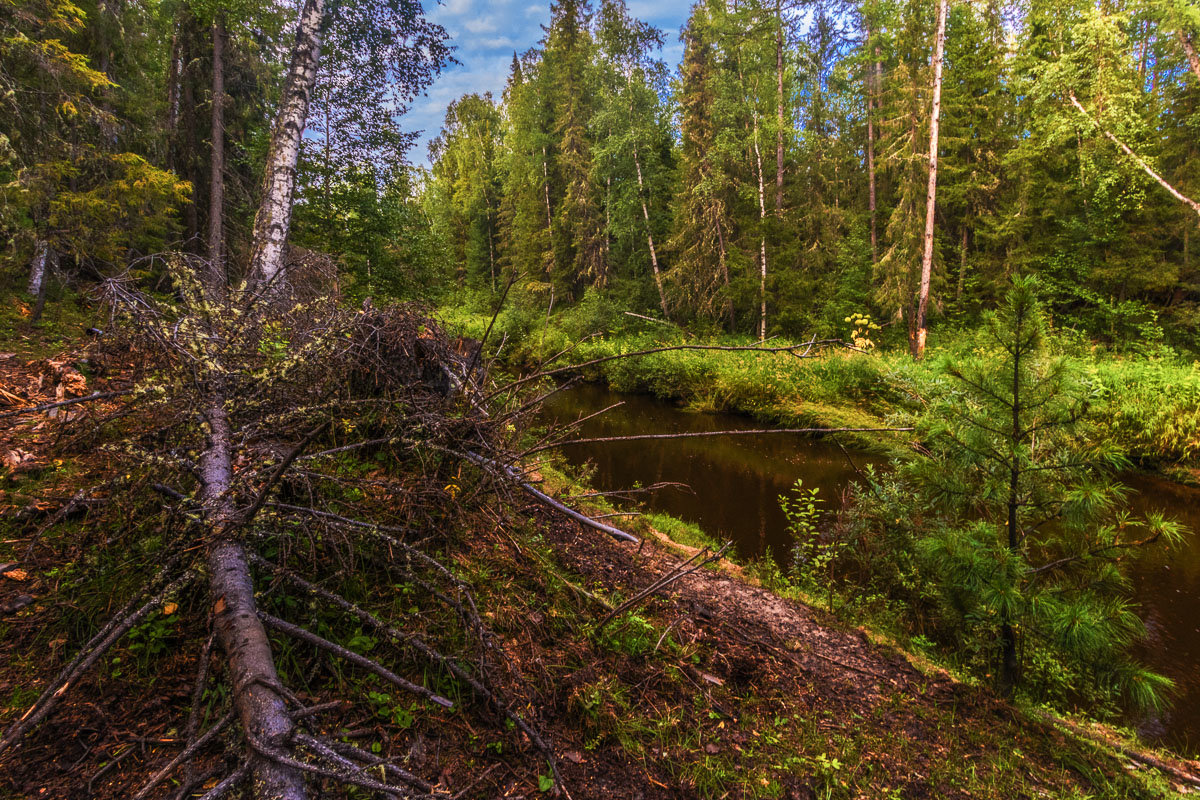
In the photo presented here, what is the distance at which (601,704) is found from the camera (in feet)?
6.96

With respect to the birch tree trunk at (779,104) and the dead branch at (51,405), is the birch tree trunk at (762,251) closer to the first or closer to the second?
the birch tree trunk at (779,104)

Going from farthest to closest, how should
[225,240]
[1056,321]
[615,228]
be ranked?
[615,228], [1056,321], [225,240]

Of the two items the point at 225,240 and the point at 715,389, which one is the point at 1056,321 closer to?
the point at 715,389

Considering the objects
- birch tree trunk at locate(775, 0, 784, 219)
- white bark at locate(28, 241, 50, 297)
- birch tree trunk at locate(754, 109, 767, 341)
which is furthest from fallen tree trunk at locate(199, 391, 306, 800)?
birch tree trunk at locate(775, 0, 784, 219)

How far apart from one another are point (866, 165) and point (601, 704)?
26.8 m

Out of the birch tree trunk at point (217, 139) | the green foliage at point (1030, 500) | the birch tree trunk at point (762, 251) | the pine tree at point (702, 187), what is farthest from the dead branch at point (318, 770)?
the pine tree at point (702, 187)

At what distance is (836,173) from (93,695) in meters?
25.9

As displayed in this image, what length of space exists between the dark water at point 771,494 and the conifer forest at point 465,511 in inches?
2.3

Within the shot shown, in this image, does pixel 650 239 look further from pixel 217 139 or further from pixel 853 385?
pixel 217 139

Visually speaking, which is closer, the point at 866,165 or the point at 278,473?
the point at 278,473

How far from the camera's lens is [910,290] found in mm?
14992

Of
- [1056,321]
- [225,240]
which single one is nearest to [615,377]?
[225,240]

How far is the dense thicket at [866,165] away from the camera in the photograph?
1385 cm

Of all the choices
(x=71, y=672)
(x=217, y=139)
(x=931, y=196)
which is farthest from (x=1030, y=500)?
(x=217, y=139)
